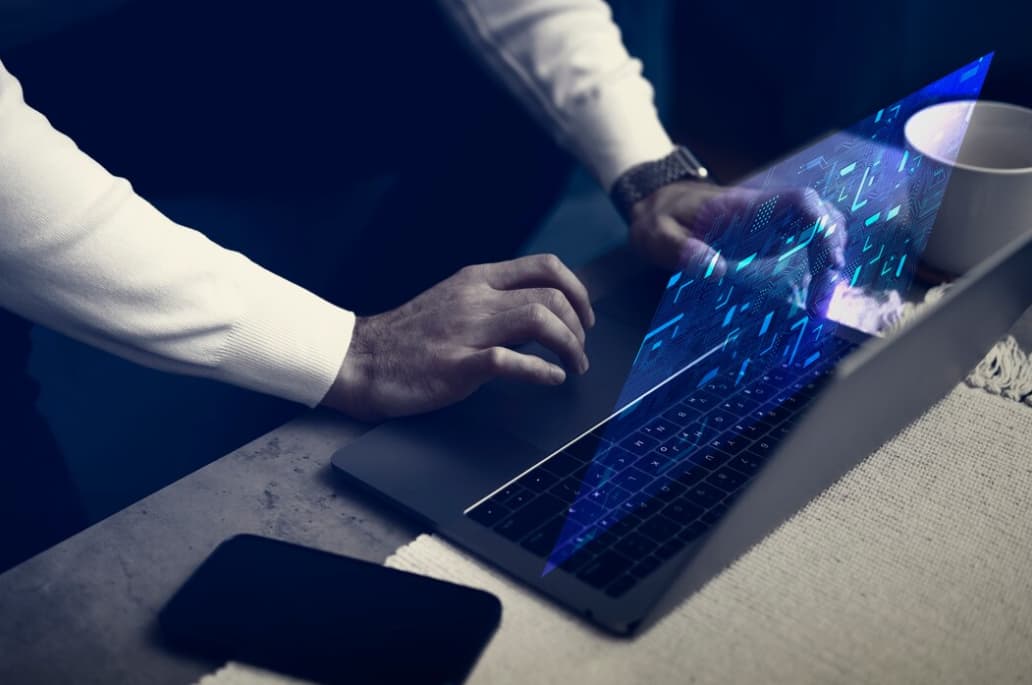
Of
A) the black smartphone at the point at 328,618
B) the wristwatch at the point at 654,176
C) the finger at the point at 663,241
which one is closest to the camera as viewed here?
the black smartphone at the point at 328,618

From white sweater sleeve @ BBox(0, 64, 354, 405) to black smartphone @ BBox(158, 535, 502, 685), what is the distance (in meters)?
0.18

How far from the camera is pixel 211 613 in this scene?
0.56 meters

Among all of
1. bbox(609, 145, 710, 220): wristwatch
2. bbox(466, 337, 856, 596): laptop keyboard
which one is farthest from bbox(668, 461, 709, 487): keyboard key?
bbox(609, 145, 710, 220): wristwatch

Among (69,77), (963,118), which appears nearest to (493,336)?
(963,118)

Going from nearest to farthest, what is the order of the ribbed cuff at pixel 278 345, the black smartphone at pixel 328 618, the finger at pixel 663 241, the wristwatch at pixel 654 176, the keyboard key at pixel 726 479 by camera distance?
the black smartphone at pixel 328 618 → the keyboard key at pixel 726 479 → the ribbed cuff at pixel 278 345 → the finger at pixel 663 241 → the wristwatch at pixel 654 176

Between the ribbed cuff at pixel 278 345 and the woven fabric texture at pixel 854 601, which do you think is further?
the ribbed cuff at pixel 278 345

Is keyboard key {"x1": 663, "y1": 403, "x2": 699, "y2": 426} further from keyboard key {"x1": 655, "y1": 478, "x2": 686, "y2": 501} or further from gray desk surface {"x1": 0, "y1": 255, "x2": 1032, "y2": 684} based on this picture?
gray desk surface {"x1": 0, "y1": 255, "x2": 1032, "y2": 684}

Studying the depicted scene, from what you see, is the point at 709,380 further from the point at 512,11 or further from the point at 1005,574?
the point at 512,11

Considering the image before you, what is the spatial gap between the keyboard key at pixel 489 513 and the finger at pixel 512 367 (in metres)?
0.11

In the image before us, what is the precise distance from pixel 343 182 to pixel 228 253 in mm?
562

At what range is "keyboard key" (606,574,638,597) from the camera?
574 mm

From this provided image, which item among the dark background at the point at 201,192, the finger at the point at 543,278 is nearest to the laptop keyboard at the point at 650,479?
the finger at the point at 543,278

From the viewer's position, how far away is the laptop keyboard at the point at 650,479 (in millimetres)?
598

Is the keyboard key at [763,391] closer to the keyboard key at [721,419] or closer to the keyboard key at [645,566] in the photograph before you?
the keyboard key at [721,419]
